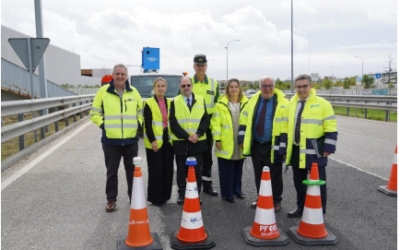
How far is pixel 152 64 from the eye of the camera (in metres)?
19.2

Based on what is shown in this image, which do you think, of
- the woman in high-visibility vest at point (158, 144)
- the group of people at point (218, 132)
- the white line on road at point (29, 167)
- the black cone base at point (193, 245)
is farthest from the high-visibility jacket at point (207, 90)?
the white line on road at point (29, 167)

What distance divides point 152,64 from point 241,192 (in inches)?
566

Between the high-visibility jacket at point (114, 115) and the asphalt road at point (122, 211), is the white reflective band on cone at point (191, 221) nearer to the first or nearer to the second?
the asphalt road at point (122, 211)

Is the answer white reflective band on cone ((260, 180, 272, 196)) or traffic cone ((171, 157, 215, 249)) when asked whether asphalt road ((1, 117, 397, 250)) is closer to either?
traffic cone ((171, 157, 215, 249))

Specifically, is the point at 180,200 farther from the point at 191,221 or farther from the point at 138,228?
the point at 138,228

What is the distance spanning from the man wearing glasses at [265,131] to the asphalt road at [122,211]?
0.43m

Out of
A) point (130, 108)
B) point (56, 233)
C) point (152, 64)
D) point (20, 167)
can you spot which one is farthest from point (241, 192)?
point (152, 64)

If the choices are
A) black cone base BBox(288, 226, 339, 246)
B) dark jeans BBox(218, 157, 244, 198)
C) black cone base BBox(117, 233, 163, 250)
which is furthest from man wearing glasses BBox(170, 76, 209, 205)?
black cone base BBox(288, 226, 339, 246)

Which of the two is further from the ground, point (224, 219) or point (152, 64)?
point (152, 64)

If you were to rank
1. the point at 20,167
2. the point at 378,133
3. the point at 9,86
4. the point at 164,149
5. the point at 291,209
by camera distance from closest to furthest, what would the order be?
the point at 291,209
the point at 164,149
the point at 20,167
the point at 378,133
the point at 9,86

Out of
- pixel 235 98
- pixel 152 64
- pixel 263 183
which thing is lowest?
pixel 263 183

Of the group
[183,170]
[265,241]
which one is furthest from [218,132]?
[265,241]

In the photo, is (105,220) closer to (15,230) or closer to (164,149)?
(15,230)

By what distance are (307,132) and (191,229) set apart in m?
1.76
